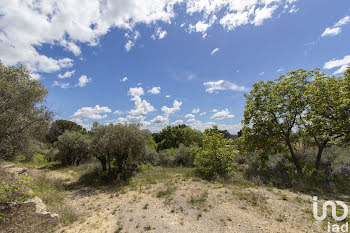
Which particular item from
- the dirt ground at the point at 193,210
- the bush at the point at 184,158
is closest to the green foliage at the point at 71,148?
the dirt ground at the point at 193,210

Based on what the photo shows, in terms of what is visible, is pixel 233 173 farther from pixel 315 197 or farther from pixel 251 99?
pixel 251 99

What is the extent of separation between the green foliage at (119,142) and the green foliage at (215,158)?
485 centimetres

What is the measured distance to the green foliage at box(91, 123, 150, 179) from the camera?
36.8ft

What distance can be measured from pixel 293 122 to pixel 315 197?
4.98 m

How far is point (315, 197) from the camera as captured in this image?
7320mm

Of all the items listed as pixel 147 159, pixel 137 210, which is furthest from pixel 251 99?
pixel 147 159

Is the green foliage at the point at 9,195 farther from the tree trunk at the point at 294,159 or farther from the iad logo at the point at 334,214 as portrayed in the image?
the tree trunk at the point at 294,159

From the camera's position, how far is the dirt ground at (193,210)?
513 cm

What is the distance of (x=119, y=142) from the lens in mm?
11156

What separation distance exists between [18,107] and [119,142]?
5627mm

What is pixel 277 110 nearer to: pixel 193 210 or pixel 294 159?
pixel 294 159

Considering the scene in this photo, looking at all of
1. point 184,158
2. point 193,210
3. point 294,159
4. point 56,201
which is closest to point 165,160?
point 184,158

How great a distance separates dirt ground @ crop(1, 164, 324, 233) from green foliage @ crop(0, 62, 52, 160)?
4.10 m

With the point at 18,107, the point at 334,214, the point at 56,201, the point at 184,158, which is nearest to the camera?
the point at 334,214
